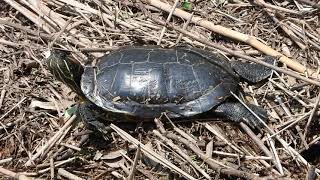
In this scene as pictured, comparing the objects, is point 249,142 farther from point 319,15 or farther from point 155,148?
point 319,15

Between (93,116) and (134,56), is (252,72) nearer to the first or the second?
(134,56)

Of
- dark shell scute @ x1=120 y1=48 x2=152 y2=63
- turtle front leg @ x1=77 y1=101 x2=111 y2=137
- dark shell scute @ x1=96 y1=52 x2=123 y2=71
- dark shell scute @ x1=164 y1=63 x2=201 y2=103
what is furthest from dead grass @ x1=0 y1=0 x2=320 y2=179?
dark shell scute @ x1=120 y1=48 x2=152 y2=63

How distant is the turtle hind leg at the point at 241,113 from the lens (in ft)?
13.1

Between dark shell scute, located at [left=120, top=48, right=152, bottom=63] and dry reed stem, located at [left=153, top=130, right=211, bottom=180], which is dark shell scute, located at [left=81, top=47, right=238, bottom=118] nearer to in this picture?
dark shell scute, located at [left=120, top=48, right=152, bottom=63]

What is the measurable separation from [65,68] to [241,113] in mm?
1589

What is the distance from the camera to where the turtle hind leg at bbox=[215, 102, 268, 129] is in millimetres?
3992

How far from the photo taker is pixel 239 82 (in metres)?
4.36

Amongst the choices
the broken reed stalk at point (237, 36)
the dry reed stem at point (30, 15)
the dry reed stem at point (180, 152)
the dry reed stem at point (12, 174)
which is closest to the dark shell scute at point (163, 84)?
the dry reed stem at point (180, 152)

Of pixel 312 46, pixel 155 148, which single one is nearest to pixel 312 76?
pixel 312 46

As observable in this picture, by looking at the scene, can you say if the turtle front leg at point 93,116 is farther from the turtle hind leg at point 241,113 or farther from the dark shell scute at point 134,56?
the turtle hind leg at point 241,113

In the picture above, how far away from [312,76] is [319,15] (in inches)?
34.3

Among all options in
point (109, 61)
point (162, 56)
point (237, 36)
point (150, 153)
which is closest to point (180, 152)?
point (150, 153)

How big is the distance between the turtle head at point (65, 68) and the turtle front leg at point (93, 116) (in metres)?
0.21

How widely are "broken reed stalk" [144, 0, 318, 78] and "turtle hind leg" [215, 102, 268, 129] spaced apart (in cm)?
65
